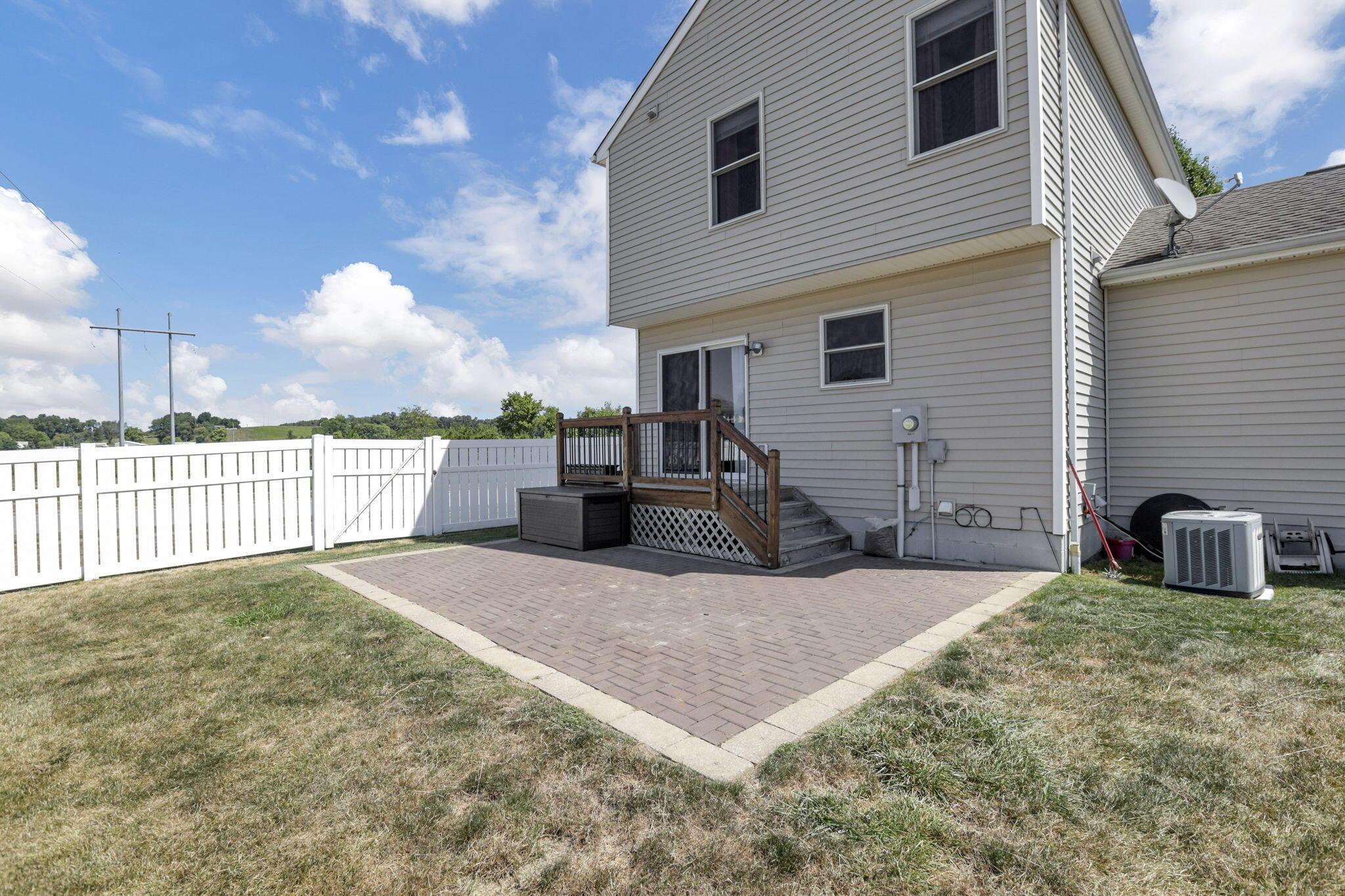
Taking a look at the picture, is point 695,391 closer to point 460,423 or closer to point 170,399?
point 460,423

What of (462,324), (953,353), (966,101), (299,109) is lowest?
(953,353)

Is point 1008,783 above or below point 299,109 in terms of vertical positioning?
below

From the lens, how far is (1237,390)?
6.46 meters

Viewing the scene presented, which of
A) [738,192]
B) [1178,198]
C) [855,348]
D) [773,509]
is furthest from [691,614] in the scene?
[1178,198]

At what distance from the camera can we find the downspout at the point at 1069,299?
5992 mm

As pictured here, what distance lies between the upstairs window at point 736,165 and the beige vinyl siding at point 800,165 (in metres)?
0.16

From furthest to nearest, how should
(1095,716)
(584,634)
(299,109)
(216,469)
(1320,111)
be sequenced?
(299,109) < (1320,111) < (216,469) < (584,634) < (1095,716)

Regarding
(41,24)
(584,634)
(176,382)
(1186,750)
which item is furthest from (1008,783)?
(176,382)

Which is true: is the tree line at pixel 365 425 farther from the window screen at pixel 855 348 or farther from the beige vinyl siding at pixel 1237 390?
the beige vinyl siding at pixel 1237 390

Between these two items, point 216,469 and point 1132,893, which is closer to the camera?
point 1132,893

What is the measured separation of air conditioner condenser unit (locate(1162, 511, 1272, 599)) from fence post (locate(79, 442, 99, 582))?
436 inches

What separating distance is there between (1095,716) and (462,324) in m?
30.0

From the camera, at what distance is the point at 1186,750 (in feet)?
7.93

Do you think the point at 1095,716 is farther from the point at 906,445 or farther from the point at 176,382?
the point at 176,382
